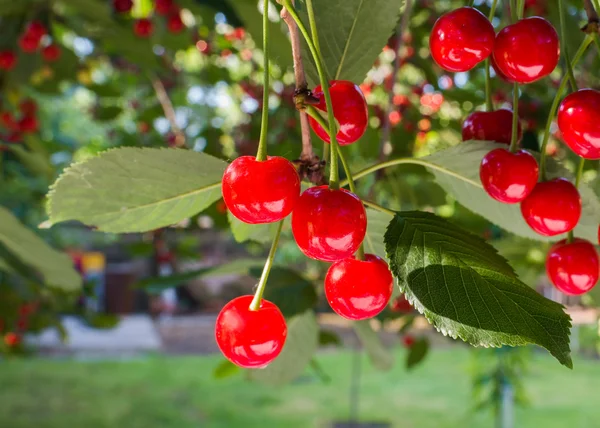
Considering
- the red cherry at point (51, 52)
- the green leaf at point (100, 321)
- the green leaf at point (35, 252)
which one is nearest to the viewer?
the green leaf at point (35, 252)

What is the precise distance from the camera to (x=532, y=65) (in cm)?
58

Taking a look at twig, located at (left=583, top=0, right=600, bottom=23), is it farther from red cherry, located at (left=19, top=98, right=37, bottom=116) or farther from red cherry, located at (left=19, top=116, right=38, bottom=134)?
red cherry, located at (left=19, top=98, right=37, bottom=116)

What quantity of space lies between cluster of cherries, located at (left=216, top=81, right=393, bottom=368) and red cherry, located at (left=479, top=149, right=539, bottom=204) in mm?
143

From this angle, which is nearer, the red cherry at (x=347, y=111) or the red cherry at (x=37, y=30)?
the red cherry at (x=347, y=111)

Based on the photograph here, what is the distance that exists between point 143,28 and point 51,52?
0.37 m

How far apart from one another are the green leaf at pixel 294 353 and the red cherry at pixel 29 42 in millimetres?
1413

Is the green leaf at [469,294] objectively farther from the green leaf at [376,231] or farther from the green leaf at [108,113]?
the green leaf at [108,113]

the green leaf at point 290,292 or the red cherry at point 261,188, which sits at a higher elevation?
the red cherry at point 261,188

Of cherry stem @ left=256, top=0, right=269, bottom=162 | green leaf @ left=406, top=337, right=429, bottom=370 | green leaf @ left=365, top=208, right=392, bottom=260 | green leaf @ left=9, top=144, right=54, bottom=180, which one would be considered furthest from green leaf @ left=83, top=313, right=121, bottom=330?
cherry stem @ left=256, top=0, right=269, bottom=162

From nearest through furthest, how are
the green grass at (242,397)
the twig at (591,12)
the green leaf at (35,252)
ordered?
the twig at (591,12) → the green leaf at (35,252) → the green grass at (242,397)

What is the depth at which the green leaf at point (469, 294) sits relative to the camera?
0.46 m

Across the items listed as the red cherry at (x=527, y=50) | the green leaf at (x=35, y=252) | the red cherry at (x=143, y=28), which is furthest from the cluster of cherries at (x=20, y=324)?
the red cherry at (x=527, y=50)

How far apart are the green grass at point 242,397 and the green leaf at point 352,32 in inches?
226

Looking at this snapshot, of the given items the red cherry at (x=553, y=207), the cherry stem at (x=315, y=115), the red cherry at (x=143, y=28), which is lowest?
the red cherry at (x=143, y=28)
